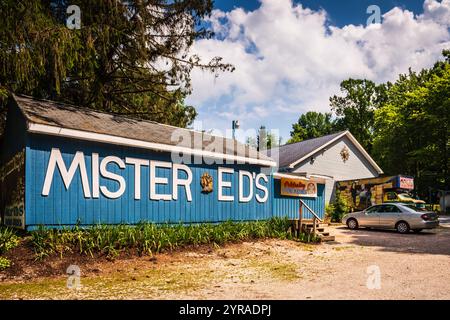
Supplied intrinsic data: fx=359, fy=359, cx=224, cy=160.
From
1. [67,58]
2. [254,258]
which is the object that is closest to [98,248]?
[254,258]

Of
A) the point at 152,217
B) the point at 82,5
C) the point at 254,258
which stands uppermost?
the point at 82,5

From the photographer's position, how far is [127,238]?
10.1 meters

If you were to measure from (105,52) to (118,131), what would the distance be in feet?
11.4

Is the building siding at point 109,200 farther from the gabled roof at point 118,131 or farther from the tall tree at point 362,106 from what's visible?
the tall tree at point 362,106

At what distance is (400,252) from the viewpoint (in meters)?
11.6

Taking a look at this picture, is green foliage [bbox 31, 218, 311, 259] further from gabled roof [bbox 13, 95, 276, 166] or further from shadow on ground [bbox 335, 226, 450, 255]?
shadow on ground [bbox 335, 226, 450, 255]

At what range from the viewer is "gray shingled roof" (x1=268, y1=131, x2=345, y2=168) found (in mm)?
26255

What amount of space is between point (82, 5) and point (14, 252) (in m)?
9.39

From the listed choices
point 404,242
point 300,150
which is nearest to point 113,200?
point 404,242

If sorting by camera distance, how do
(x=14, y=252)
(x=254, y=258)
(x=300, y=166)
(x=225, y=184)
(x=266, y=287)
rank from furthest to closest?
(x=300, y=166)
(x=225, y=184)
(x=254, y=258)
(x=14, y=252)
(x=266, y=287)

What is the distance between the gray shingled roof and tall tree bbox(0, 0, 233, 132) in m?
8.95

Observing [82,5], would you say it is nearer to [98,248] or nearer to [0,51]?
[0,51]

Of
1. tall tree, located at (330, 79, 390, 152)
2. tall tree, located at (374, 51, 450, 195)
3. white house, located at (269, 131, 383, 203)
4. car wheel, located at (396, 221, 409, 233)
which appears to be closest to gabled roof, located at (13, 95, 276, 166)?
car wheel, located at (396, 221, 409, 233)

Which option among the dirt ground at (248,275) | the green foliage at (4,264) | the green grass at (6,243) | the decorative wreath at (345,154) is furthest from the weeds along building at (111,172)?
the decorative wreath at (345,154)
